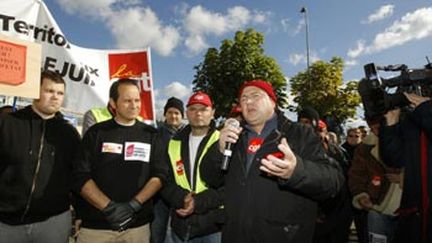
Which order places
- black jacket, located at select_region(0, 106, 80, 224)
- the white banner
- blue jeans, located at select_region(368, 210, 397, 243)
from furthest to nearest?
the white banner → blue jeans, located at select_region(368, 210, 397, 243) → black jacket, located at select_region(0, 106, 80, 224)

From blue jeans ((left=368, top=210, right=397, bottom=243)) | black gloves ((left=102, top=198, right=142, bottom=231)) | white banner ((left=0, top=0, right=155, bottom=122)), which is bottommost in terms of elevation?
blue jeans ((left=368, top=210, right=397, bottom=243))

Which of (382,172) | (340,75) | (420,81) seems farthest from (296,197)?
(340,75)

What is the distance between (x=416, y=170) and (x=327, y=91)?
34760 mm

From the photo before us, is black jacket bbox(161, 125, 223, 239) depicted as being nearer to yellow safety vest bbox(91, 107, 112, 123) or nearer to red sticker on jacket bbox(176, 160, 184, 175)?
red sticker on jacket bbox(176, 160, 184, 175)

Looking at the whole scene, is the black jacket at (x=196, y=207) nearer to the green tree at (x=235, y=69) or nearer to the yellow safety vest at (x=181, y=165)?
the yellow safety vest at (x=181, y=165)

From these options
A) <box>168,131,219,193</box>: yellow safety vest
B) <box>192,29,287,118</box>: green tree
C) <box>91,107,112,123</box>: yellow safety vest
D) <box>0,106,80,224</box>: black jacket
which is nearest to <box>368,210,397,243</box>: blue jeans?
<box>168,131,219,193</box>: yellow safety vest

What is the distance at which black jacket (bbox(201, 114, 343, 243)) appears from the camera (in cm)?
283

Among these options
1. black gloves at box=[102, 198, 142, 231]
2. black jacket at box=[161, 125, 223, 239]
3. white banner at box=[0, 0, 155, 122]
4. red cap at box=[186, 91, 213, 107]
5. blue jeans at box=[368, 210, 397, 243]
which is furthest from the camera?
white banner at box=[0, 0, 155, 122]

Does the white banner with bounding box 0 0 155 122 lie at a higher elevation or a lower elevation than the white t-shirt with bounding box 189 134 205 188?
higher

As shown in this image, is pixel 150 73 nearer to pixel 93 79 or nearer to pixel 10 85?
pixel 93 79

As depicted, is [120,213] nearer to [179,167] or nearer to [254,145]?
[179,167]

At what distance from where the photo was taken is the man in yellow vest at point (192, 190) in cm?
359

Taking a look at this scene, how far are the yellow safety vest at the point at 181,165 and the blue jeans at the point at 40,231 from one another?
3.32ft

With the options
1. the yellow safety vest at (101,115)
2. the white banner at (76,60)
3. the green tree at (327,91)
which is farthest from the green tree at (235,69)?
the yellow safety vest at (101,115)
